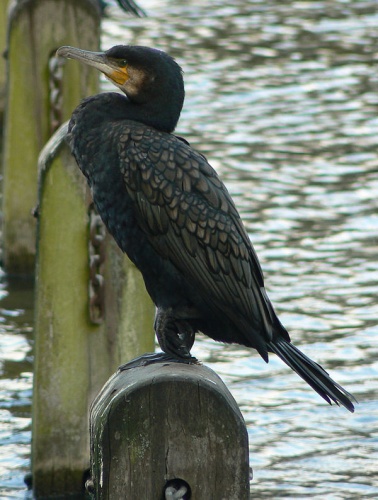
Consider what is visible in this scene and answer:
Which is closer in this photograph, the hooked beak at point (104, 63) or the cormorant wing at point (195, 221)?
the cormorant wing at point (195, 221)

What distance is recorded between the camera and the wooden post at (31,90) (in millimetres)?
6680

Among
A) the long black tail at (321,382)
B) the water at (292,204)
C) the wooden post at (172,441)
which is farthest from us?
the water at (292,204)

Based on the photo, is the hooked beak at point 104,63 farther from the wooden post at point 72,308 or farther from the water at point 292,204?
the water at point 292,204

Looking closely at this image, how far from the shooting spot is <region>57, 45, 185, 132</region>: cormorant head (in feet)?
12.4

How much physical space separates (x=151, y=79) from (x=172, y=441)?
130 cm

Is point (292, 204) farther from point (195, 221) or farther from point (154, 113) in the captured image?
point (195, 221)

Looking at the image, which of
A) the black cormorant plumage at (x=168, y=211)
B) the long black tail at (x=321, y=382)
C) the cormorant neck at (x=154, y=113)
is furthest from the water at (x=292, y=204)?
the cormorant neck at (x=154, y=113)

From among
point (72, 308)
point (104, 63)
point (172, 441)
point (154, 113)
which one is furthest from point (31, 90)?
point (172, 441)

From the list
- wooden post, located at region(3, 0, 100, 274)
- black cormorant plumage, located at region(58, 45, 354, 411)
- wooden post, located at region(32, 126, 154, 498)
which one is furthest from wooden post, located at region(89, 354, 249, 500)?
wooden post, located at region(3, 0, 100, 274)

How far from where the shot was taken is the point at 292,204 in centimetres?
852

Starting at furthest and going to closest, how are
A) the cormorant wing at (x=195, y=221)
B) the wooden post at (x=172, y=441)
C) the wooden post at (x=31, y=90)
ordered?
the wooden post at (x=31, y=90), the cormorant wing at (x=195, y=221), the wooden post at (x=172, y=441)

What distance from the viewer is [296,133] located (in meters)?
10.1

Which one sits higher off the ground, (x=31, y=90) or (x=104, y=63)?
(x=104, y=63)

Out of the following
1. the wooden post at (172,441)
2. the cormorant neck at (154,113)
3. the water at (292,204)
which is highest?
the cormorant neck at (154,113)
